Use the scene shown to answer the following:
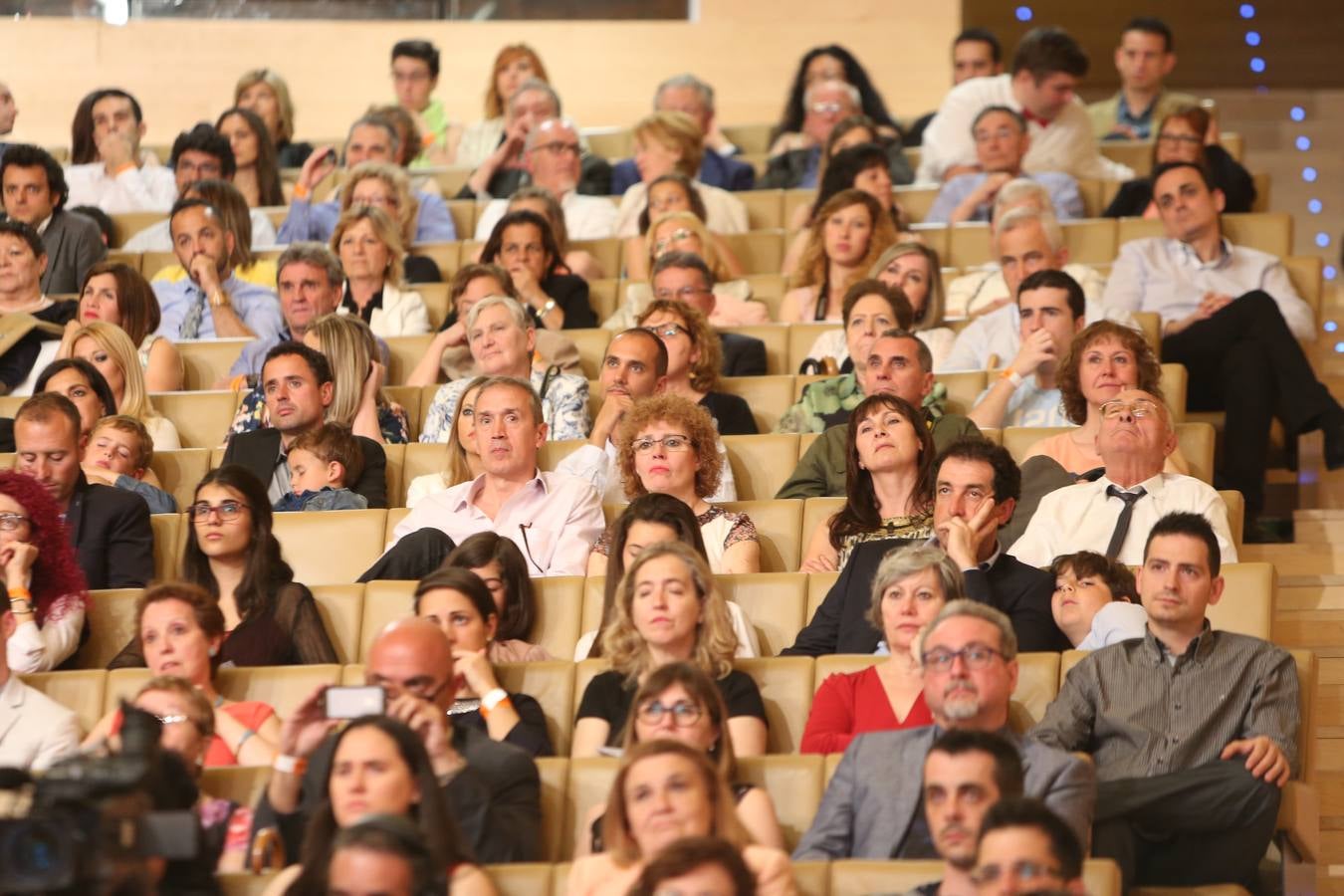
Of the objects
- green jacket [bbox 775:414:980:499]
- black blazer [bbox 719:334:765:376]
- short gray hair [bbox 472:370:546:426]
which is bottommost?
green jacket [bbox 775:414:980:499]

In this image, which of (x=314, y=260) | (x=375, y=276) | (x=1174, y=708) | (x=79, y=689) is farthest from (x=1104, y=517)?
(x=375, y=276)

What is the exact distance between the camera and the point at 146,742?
2709mm

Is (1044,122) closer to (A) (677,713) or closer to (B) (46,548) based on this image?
(B) (46,548)

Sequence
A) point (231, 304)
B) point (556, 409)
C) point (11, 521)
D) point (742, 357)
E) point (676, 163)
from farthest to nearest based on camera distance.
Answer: point (676, 163) → point (231, 304) → point (742, 357) → point (556, 409) → point (11, 521)

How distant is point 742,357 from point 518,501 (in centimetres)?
115

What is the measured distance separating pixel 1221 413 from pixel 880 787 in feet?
7.93

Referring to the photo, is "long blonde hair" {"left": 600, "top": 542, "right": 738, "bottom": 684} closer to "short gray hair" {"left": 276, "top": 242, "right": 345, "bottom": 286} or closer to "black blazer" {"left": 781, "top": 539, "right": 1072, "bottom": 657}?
"black blazer" {"left": 781, "top": 539, "right": 1072, "bottom": 657}

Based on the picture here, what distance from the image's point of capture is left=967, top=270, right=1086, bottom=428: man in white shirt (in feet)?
15.8

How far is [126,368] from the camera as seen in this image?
195 inches

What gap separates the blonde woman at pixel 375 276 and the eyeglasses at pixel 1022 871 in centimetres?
329

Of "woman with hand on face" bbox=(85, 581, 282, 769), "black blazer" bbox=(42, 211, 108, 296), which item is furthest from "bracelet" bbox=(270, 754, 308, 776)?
"black blazer" bbox=(42, 211, 108, 296)

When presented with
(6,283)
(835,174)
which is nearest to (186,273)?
(6,283)

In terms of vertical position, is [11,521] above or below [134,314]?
below

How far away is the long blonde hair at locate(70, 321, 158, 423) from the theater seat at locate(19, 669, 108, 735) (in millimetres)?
1315
